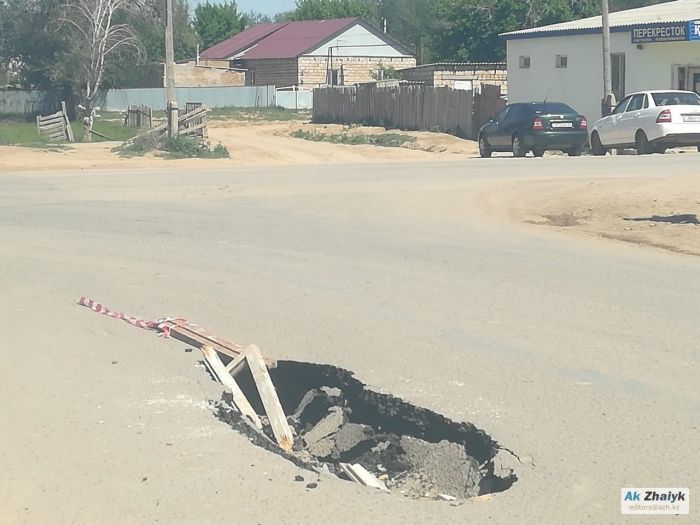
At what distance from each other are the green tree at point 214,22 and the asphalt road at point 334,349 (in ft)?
304

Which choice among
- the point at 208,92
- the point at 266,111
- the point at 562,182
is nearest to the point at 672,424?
the point at 562,182

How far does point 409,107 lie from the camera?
45438mm

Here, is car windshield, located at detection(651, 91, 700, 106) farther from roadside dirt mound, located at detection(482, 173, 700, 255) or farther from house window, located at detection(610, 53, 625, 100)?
house window, located at detection(610, 53, 625, 100)

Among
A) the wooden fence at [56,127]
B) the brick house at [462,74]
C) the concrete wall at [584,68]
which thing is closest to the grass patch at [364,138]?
the concrete wall at [584,68]

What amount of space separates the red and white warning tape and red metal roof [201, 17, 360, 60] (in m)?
69.2

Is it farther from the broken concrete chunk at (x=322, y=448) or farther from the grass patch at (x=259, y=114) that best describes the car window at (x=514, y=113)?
the grass patch at (x=259, y=114)

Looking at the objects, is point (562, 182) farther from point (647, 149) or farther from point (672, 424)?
point (672, 424)

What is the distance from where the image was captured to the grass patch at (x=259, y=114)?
60.2m

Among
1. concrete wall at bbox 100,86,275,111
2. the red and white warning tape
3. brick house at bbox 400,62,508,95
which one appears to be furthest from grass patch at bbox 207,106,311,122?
the red and white warning tape

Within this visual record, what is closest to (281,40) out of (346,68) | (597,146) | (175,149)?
(346,68)

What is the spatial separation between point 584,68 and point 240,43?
52.9 meters

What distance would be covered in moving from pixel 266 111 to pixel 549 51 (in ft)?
95.7

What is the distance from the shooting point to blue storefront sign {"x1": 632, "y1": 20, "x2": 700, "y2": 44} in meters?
33.8

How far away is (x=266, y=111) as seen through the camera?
220ft
